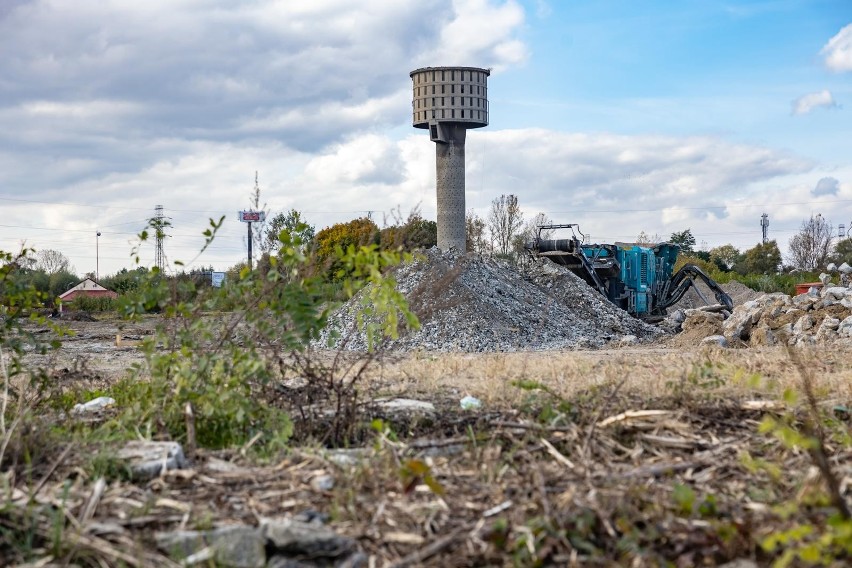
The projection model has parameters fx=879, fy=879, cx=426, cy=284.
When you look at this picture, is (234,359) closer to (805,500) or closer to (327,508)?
(327,508)

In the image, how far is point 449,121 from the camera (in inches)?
1930

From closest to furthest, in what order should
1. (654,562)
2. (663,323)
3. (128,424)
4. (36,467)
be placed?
(654,562), (36,467), (128,424), (663,323)

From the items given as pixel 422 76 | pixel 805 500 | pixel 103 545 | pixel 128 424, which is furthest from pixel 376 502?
pixel 422 76

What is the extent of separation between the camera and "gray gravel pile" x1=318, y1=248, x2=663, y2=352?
1744 centimetres

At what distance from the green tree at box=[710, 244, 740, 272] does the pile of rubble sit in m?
40.0

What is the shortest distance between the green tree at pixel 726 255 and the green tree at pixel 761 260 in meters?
1.11

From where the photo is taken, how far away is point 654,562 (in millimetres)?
2717

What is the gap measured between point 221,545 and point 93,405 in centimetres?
300

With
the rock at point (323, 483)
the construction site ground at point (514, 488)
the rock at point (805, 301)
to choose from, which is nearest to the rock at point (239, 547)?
the construction site ground at point (514, 488)

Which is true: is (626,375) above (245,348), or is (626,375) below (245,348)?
below

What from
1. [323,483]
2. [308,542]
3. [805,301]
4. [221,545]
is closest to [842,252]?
[805,301]

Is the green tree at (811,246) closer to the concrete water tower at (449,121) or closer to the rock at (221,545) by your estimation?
the concrete water tower at (449,121)

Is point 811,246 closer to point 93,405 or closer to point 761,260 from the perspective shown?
point 761,260

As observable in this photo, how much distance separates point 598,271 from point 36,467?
20834mm
